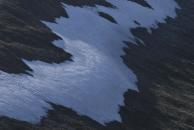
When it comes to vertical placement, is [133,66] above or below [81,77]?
above

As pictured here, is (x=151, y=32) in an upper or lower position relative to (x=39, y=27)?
upper

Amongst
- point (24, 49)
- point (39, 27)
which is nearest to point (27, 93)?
point (24, 49)

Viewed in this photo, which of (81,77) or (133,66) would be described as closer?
(81,77)

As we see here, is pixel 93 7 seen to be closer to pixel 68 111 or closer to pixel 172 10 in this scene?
pixel 172 10

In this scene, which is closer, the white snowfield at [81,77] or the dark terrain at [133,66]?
the white snowfield at [81,77]
